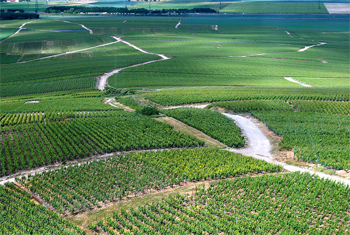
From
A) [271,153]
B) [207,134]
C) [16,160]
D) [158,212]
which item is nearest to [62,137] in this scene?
[16,160]

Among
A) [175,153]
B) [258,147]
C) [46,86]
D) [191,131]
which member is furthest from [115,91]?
[258,147]

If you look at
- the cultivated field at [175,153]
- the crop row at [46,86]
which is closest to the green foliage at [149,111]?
the cultivated field at [175,153]

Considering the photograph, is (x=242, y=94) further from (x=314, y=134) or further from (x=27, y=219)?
(x=27, y=219)

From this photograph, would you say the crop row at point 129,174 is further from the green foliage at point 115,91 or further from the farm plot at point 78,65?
the farm plot at point 78,65

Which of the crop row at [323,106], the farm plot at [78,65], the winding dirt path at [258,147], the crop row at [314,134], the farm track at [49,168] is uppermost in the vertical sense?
the farm plot at [78,65]

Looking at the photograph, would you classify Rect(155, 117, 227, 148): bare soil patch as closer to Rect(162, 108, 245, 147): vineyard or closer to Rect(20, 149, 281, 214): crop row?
Rect(162, 108, 245, 147): vineyard

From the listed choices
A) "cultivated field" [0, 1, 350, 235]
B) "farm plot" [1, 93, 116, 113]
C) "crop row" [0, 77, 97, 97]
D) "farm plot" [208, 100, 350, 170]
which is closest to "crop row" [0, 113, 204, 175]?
"cultivated field" [0, 1, 350, 235]
